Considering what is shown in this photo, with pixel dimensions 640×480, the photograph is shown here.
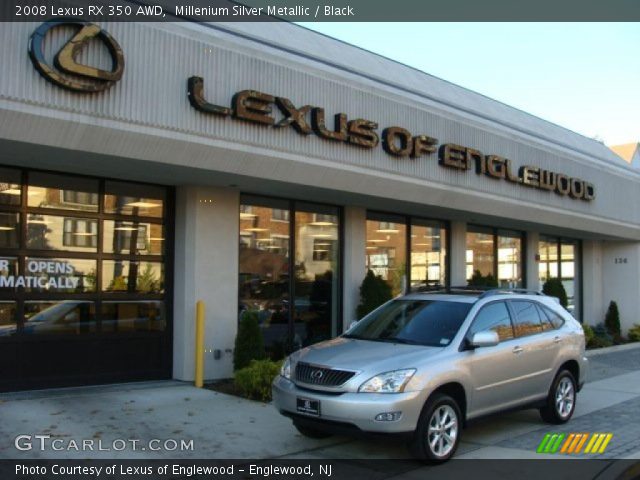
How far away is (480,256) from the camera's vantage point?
56.5 feet

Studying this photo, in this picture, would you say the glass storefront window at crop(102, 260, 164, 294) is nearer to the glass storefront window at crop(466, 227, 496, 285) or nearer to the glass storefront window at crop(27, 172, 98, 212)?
the glass storefront window at crop(27, 172, 98, 212)

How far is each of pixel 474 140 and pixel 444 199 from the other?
5.45 ft

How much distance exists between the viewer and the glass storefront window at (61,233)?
31.6 feet

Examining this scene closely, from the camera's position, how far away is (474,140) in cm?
1402

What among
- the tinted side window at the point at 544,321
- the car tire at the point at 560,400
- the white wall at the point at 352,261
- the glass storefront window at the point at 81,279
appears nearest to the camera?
the car tire at the point at 560,400

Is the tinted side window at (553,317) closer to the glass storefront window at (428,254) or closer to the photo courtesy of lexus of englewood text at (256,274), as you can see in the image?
the photo courtesy of lexus of englewood text at (256,274)

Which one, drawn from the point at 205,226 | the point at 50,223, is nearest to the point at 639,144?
the point at 205,226

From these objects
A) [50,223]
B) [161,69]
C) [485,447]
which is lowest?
[485,447]

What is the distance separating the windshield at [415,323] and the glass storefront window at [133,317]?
4.02 metres

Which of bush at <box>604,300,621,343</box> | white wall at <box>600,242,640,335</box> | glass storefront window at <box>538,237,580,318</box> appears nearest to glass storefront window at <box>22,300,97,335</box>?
glass storefront window at <box>538,237,580,318</box>

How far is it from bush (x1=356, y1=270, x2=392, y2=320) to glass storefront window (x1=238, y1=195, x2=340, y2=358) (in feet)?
1.74

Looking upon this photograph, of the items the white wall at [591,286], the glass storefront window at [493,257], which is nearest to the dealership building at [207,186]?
the glass storefront window at [493,257]

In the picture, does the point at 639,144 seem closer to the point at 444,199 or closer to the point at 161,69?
the point at 444,199

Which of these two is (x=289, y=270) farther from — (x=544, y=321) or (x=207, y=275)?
(x=544, y=321)
